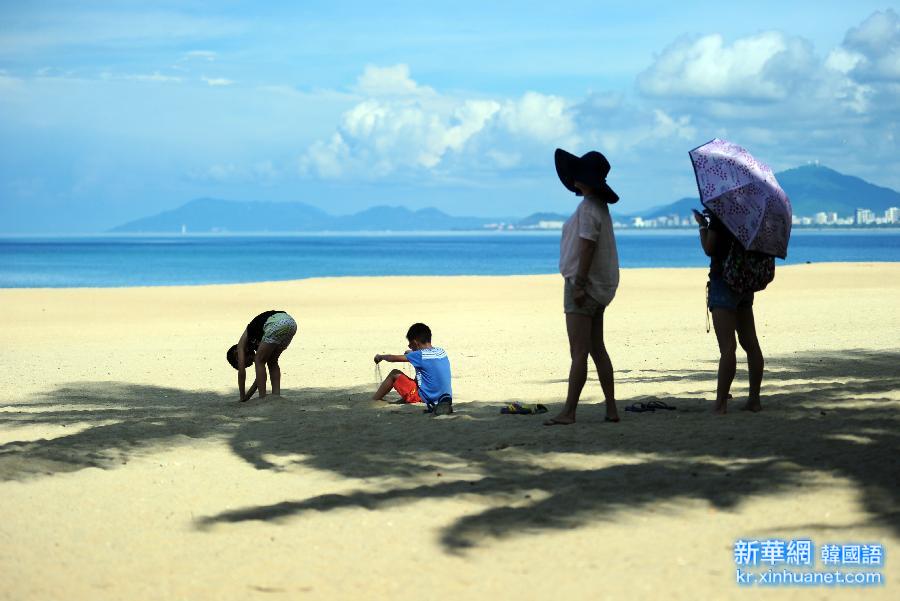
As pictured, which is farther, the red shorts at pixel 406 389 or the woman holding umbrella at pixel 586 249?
the red shorts at pixel 406 389

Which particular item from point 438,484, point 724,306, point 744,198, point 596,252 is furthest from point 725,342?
point 438,484

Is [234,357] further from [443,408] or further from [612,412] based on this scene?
[612,412]

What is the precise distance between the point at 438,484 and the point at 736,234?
2.83 m

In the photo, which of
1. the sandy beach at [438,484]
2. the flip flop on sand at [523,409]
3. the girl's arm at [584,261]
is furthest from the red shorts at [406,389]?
the girl's arm at [584,261]

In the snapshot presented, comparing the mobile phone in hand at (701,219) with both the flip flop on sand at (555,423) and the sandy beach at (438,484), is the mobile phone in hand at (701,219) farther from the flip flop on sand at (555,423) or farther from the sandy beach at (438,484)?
the flip flop on sand at (555,423)

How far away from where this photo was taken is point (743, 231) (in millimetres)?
7625

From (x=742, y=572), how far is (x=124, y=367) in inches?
444

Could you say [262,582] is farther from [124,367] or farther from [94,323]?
[94,323]

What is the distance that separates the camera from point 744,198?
25.2ft

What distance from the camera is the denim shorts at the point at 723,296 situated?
25.5 feet

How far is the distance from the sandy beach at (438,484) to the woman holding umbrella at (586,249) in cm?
77

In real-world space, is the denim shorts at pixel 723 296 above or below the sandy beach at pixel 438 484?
above

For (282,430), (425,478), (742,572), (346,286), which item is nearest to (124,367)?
(282,430)

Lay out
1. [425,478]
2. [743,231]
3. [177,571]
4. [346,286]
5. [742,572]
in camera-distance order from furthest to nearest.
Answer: [346,286]
[743,231]
[425,478]
[177,571]
[742,572]
